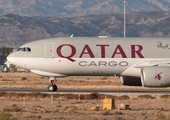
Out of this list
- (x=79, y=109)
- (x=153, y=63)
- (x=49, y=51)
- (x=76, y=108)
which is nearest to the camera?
(x=79, y=109)

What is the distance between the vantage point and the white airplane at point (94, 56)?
126 feet

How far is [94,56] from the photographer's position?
38.3 metres

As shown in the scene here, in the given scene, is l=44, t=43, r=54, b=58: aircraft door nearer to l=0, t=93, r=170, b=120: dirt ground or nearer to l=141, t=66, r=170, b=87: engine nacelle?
l=0, t=93, r=170, b=120: dirt ground

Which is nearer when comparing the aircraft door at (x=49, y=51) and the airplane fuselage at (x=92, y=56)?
the airplane fuselage at (x=92, y=56)

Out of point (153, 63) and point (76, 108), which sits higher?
point (153, 63)

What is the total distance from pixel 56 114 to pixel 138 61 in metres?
15.7

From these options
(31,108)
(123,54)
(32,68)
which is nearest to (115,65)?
(123,54)

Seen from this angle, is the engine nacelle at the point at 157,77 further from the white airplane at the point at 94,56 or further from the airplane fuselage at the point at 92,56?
the airplane fuselage at the point at 92,56

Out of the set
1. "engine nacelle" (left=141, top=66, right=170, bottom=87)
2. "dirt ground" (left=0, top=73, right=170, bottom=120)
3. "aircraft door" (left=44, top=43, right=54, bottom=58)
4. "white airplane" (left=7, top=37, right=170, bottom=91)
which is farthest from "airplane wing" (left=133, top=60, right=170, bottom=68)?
"aircraft door" (left=44, top=43, right=54, bottom=58)

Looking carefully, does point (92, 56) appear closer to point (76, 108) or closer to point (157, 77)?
point (157, 77)

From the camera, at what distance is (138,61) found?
125 feet

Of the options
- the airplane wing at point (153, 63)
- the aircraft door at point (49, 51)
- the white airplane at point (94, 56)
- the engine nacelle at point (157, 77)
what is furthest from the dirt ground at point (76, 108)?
the aircraft door at point (49, 51)

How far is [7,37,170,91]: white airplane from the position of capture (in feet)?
126

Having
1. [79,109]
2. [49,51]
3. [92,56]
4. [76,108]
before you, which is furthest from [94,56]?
[79,109]
